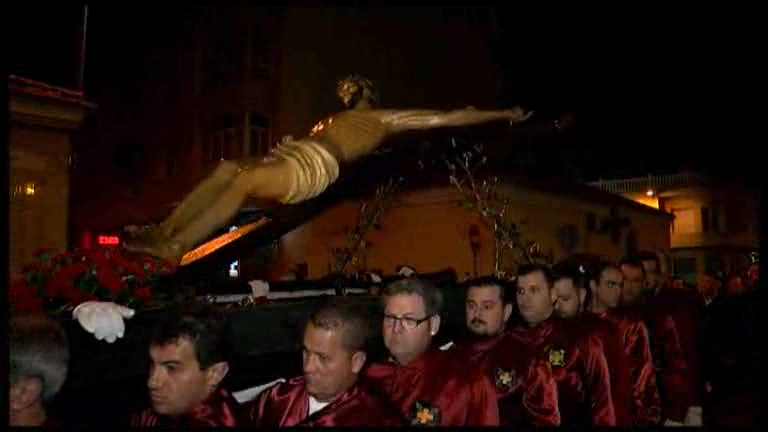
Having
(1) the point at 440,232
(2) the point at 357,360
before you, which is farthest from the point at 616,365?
(1) the point at 440,232

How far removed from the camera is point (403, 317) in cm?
315

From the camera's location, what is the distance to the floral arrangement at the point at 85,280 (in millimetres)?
3598

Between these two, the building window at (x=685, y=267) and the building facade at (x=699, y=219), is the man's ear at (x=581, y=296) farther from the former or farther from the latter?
the building window at (x=685, y=267)

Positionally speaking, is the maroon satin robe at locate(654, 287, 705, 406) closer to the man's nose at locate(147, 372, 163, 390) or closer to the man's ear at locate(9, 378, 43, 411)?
the man's nose at locate(147, 372, 163, 390)

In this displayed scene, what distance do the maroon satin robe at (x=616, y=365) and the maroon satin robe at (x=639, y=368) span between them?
12.7 inches

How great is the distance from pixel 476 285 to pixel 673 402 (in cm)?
250

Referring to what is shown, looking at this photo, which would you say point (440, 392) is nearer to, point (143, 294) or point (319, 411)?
point (319, 411)

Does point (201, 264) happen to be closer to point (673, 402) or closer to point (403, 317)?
point (403, 317)

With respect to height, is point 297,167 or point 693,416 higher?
point 297,167

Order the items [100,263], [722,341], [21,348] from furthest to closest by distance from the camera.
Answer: [722,341], [100,263], [21,348]

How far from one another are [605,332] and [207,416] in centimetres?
262

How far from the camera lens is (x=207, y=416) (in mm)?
2688

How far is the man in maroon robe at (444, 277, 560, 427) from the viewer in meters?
3.56

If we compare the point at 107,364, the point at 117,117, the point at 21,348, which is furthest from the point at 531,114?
the point at 117,117
